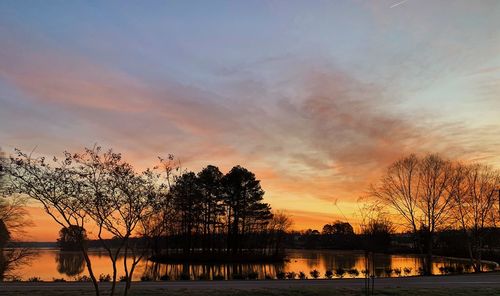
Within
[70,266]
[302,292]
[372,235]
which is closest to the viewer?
[302,292]

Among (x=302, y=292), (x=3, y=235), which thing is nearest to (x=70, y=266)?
(x=3, y=235)

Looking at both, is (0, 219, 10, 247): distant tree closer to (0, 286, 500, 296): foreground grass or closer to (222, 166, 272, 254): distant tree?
(0, 286, 500, 296): foreground grass

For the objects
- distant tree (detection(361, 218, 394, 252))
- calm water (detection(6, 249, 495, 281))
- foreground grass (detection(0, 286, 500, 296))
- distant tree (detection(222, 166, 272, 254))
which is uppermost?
distant tree (detection(222, 166, 272, 254))

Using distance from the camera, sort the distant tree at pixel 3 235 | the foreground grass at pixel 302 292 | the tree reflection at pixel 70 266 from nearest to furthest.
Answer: the foreground grass at pixel 302 292
the distant tree at pixel 3 235
the tree reflection at pixel 70 266

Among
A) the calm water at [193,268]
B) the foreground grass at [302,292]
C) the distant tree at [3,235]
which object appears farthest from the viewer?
the calm water at [193,268]

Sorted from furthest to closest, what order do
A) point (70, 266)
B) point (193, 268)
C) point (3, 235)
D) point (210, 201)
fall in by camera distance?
1. point (210, 201)
2. point (193, 268)
3. point (70, 266)
4. point (3, 235)

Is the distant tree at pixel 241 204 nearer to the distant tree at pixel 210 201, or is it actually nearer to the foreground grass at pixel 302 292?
the distant tree at pixel 210 201

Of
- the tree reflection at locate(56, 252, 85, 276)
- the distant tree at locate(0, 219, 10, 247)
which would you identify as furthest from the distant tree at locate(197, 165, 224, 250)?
the distant tree at locate(0, 219, 10, 247)

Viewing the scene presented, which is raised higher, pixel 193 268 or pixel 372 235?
pixel 372 235

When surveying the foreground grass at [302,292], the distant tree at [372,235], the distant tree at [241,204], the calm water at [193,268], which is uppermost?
the distant tree at [241,204]

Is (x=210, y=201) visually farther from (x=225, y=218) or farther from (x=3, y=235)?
(x=3, y=235)

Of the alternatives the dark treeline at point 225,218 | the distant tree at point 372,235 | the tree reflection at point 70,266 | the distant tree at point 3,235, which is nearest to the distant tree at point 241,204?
the dark treeline at point 225,218

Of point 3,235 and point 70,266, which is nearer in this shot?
point 3,235

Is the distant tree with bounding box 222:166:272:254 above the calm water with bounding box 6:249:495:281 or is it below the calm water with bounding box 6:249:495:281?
above
